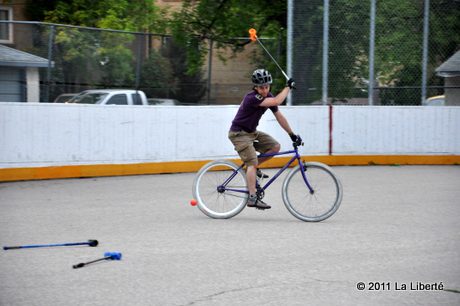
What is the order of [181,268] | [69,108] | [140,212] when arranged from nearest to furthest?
1. [181,268]
2. [140,212]
3. [69,108]

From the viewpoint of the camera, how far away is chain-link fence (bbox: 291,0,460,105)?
19.3 metres

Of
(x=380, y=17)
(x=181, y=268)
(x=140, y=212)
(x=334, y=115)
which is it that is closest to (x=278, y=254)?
(x=181, y=268)

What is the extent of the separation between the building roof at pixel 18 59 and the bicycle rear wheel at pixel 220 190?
705 centimetres

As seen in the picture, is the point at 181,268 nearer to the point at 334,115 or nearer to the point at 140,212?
the point at 140,212

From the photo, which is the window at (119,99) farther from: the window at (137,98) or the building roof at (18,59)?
the building roof at (18,59)

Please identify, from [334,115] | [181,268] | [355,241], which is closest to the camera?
[181,268]

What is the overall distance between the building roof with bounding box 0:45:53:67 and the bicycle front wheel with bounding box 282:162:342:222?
792 cm

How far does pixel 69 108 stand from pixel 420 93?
8.12m

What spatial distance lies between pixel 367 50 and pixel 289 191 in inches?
386

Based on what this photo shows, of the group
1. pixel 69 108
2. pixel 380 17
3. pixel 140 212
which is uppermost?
pixel 380 17

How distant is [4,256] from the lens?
26.7ft

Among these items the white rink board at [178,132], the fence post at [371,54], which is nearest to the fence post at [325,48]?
the white rink board at [178,132]

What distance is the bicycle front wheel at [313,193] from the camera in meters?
10.3

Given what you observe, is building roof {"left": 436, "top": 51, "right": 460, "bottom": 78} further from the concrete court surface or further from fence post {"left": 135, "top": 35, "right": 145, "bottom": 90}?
fence post {"left": 135, "top": 35, "right": 145, "bottom": 90}
